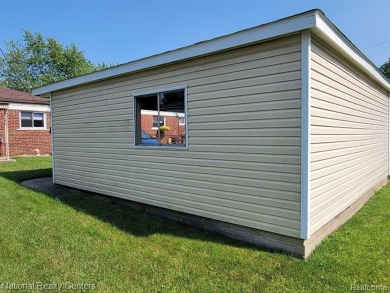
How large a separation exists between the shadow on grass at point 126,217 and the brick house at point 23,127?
1034 cm

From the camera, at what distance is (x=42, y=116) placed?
1764cm

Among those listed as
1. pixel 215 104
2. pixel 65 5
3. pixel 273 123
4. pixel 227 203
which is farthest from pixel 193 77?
pixel 65 5

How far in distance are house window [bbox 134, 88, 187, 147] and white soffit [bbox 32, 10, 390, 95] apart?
0.56 meters

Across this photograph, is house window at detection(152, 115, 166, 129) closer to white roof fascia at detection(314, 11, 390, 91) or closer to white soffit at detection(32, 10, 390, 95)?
white soffit at detection(32, 10, 390, 95)

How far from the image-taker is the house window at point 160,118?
519 centimetres

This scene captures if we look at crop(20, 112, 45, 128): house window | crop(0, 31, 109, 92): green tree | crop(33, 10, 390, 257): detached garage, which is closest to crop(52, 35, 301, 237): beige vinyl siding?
crop(33, 10, 390, 257): detached garage

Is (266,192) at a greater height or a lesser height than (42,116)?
lesser

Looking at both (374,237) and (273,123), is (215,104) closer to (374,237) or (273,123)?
(273,123)

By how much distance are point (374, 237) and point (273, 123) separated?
2417 millimetres

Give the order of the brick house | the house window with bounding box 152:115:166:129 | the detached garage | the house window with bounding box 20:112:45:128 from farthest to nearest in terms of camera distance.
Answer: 1. the house window with bounding box 20:112:45:128
2. the brick house
3. the house window with bounding box 152:115:166:129
4. the detached garage

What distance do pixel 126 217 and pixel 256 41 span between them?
12.2ft

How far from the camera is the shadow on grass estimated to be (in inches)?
179

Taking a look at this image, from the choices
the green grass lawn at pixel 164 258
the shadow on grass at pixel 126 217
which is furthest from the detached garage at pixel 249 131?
the green grass lawn at pixel 164 258

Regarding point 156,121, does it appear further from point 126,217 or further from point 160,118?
point 126,217
